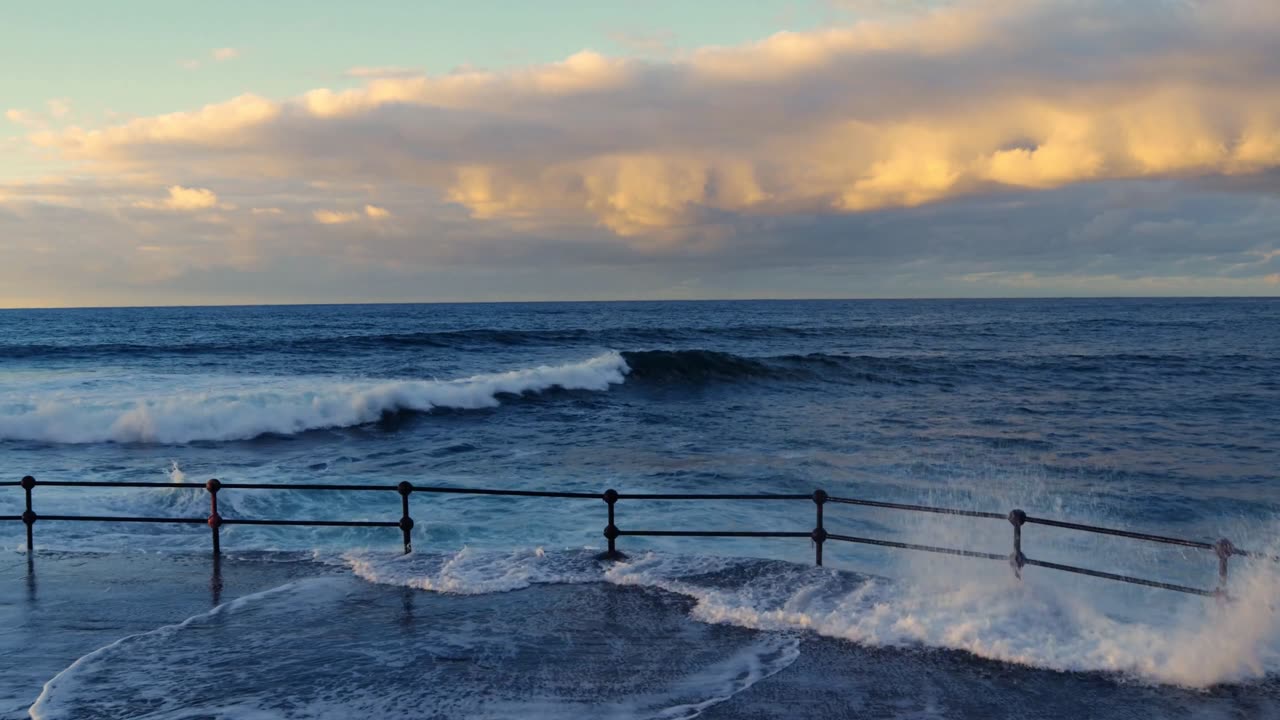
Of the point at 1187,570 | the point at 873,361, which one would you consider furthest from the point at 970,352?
the point at 1187,570

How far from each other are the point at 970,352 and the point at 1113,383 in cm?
1795

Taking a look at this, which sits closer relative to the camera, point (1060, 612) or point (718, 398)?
point (1060, 612)

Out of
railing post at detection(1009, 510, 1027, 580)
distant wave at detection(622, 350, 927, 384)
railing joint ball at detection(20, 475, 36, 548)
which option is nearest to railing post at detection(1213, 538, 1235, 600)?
railing post at detection(1009, 510, 1027, 580)

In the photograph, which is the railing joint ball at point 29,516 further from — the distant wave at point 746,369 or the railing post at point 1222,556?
the distant wave at point 746,369

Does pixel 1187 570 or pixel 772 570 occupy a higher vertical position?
pixel 772 570

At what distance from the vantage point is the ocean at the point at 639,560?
6.35 metres

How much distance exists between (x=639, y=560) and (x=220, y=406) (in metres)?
21.3

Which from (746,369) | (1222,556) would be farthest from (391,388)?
(1222,556)

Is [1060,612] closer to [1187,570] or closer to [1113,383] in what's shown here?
[1187,570]

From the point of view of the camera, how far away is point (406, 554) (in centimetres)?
990

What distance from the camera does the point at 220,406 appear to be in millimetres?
26469

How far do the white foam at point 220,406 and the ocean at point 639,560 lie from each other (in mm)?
129

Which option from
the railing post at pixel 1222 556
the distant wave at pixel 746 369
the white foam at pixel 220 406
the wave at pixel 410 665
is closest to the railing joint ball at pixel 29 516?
the wave at pixel 410 665

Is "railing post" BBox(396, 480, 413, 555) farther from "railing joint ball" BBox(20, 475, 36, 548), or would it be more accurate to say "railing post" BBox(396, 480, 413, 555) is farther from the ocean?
"railing joint ball" BBox(20, 475, 36, 548)
